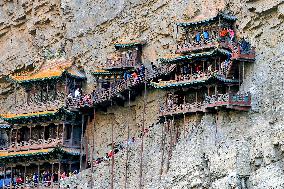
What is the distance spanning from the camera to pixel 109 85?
5822 cm

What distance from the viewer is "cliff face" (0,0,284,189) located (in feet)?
136

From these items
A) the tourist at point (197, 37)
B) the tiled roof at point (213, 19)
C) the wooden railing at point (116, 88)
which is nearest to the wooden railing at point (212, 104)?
the wooden railing at point (116, 88)

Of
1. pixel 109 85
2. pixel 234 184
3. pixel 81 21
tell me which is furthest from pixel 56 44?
pixel 234 184

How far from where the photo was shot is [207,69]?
50625 mm

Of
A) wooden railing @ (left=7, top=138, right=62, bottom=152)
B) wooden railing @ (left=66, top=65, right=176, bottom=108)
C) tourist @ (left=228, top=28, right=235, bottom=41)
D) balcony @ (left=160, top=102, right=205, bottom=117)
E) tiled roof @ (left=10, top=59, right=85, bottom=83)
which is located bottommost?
wooden railing @ (left=7, top=138, right=62, bottom=152)

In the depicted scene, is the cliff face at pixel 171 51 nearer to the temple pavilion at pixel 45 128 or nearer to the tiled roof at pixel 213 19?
the tiled roof at pixel 213 19

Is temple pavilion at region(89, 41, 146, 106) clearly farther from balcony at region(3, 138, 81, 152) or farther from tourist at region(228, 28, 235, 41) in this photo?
tourist at region(228, 28, 235, 41)

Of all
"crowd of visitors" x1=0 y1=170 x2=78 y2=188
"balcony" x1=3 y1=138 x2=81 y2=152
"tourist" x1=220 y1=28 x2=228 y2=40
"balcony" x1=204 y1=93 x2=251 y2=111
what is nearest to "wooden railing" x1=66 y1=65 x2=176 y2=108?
"balcony" x1=3 y1=138 x2=81 y2=152

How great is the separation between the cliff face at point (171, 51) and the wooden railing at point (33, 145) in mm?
3374

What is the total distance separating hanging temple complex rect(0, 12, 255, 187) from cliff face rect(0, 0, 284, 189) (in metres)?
0.93

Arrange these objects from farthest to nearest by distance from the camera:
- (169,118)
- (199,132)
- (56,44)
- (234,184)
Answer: (56,44)
(169,118)
(199,132)
(234,184)

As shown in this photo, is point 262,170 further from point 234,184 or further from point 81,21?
point 81,21

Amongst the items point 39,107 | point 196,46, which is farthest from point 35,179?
point 196,46

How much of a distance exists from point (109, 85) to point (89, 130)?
398cm
